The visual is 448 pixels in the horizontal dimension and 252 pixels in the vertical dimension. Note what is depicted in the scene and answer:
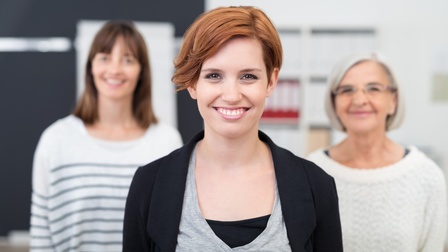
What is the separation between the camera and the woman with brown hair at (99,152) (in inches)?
89.7

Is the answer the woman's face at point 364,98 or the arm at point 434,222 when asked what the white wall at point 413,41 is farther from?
the arm at point 434,222

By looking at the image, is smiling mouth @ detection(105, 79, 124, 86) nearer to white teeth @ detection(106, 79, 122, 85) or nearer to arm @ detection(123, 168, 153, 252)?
white teeth @ detection(106, 79, 122, 85)

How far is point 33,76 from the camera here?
4.19m

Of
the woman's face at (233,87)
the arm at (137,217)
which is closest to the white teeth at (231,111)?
the woman's face at (233,87)

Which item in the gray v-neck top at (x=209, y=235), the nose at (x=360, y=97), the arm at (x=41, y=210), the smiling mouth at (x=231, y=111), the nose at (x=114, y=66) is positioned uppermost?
the nose at (x=114, y=66)

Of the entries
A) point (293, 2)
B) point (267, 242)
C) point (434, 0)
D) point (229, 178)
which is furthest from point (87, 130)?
point (434, 0)

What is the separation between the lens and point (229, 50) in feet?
4.57

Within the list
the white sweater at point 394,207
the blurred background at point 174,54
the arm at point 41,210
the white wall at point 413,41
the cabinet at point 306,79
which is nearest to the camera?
the white sweater at point 394,207

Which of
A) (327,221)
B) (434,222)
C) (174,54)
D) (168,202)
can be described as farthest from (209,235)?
(174,54)

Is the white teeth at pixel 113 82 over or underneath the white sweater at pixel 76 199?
over

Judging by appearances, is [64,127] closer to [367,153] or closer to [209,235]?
[209,235]

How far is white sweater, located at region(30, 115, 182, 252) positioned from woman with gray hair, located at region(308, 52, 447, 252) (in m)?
0.91

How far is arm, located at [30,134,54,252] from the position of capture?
7.43 ft

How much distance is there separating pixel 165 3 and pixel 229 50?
9.76 ft
